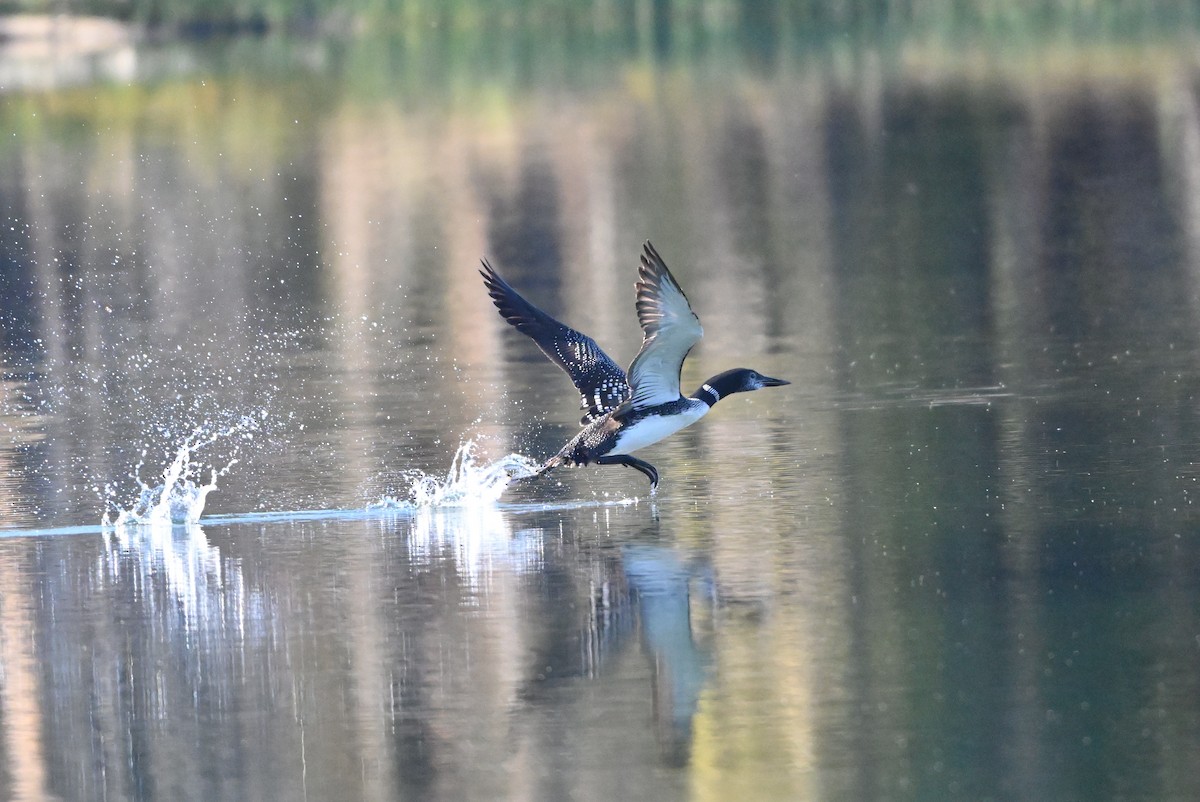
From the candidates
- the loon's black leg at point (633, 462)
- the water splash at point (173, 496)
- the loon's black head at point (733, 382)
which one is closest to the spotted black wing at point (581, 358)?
the loon's black leg at point (633, 462)

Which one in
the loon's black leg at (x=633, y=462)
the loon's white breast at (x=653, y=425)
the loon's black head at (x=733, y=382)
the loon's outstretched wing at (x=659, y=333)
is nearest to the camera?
the loon's outstretched wing at (x=659, y=333)

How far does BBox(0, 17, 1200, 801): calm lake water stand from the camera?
780 cm

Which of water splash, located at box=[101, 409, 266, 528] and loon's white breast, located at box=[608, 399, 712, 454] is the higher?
loon's white breast, located at box=[608, 399, 712, 454]

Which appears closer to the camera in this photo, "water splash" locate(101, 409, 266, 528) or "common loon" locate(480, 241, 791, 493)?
"common loon" locate(480, 241, 791, 493)

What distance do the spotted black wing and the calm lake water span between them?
491mm

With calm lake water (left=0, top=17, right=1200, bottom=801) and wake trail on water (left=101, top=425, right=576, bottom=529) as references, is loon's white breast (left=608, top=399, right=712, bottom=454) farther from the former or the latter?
wake trail on water (left=101, top=425, right=576, bottom=529)

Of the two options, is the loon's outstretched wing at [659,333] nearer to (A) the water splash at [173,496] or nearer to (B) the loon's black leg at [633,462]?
(B) the loon's black leg at [633,462]

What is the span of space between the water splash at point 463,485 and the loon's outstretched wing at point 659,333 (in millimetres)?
754

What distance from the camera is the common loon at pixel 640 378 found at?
10.9m

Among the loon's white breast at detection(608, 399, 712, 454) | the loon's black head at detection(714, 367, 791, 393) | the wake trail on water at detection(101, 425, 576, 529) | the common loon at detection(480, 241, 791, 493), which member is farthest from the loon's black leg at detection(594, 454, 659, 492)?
the loon's black head at detection(714, 367, 791, 393)

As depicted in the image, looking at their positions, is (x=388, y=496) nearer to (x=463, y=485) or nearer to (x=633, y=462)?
(x=463, y=485)

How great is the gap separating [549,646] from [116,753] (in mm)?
1788

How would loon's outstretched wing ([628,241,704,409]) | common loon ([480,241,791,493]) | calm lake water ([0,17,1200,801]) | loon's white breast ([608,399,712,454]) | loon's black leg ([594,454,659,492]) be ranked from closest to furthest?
calm lake water ([0,17,1200,801]) < loon's outstretched wing ([628,241,704,409]) < common loon ([480,241,791,493]) < loon's white breast ([608,399,712,454]) < loon's black leg ([594,454,659,492])

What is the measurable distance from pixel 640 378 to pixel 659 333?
0.50 meters
